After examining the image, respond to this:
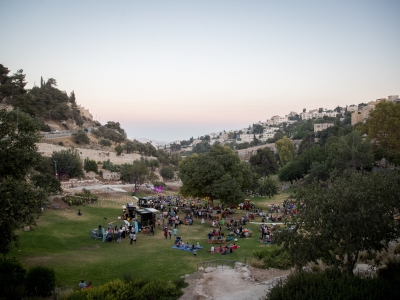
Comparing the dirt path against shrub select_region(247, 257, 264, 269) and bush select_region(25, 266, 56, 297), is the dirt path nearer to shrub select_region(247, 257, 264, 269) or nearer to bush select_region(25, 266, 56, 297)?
shrub select_region(247, 257, 264, 269)

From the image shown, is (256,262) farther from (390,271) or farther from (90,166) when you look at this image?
(90,166)

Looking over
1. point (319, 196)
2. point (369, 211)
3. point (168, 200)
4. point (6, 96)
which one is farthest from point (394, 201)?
point (6, 96)

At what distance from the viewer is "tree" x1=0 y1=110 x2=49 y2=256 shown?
40.6 ft

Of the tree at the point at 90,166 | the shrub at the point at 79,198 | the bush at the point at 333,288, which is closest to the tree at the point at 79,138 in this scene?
the tree at the point at 90,166

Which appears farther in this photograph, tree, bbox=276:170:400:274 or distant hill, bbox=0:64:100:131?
distant hill, bbox=0:64:100:131

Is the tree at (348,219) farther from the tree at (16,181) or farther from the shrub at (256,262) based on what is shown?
the tree at (16,181)

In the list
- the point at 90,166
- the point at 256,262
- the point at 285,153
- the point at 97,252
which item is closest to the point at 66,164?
the point at 90,166

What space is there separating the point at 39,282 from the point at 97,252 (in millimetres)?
6502

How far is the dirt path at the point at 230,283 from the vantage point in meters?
12.6

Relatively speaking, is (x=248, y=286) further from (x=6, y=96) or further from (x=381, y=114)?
(x=6, y=96)

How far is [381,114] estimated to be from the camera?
53938mm

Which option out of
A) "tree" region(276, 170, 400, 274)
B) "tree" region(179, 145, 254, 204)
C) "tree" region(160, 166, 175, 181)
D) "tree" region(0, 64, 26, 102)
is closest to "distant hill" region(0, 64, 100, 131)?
"tree" region(0, 64, 26, 102)

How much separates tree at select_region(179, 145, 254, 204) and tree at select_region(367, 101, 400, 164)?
102 feet

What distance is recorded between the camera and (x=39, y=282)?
12023 mm
